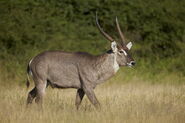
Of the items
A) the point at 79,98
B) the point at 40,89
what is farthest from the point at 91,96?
the point at 40,89

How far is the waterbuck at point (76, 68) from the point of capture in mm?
10414

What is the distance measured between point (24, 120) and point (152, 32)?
35.2ft

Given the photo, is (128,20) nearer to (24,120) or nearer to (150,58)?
(150,58)

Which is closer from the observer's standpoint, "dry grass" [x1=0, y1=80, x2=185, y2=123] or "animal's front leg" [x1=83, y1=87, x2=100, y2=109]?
"dry grass" [x1=0, y1=80, x2=185, y2=123]


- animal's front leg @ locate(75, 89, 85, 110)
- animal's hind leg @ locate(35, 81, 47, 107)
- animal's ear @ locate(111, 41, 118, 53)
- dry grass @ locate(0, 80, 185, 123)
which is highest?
animal's ear @ locate(111, 41, 118, 53)

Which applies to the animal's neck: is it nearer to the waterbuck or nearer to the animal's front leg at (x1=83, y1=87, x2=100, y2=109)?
the waterbuck

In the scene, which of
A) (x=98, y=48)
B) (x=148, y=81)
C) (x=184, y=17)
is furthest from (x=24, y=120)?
(x=184, y=17)

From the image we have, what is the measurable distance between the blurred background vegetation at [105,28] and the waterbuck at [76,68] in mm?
5968

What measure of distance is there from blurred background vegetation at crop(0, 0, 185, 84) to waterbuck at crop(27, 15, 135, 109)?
597cm

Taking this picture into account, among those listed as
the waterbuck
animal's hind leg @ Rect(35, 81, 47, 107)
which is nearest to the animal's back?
the waterbuck

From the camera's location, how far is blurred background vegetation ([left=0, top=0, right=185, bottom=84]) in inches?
658

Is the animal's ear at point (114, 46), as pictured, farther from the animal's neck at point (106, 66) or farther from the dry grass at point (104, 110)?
the dry grass at point (104, 110)

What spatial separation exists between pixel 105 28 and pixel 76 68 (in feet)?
27.4

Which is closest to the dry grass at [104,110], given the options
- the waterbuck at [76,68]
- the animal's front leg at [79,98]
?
the animal's front leg at [79,98]
